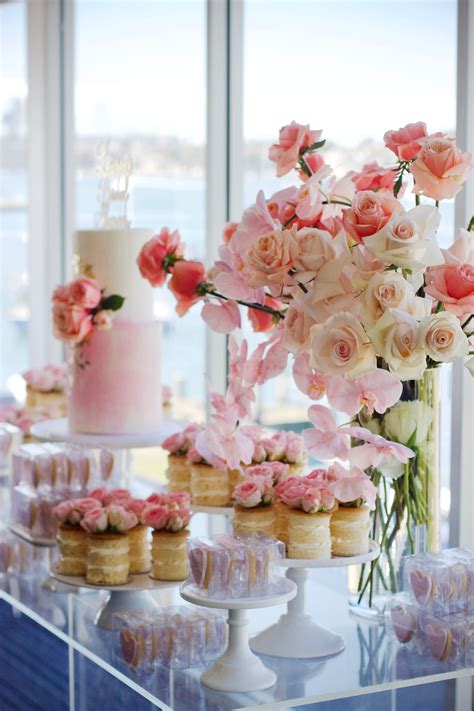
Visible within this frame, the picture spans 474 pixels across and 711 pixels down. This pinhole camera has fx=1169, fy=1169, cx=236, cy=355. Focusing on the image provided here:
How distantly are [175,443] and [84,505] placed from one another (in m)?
0.19

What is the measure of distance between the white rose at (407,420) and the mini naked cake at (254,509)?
0.60 ft

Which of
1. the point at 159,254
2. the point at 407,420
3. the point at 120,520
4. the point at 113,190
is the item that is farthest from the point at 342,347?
the point at 113,190

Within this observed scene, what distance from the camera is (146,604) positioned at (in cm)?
170

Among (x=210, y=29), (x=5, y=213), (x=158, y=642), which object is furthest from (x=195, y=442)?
(x=5, y=213)

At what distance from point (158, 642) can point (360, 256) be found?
56 centimetres

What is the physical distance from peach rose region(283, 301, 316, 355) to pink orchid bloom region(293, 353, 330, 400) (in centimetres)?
8

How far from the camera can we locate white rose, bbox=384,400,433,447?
1.49 meters

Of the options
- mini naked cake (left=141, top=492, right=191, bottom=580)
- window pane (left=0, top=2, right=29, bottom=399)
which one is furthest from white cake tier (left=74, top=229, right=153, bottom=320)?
window pane (left=0, top=2, right=29, bottom=399)

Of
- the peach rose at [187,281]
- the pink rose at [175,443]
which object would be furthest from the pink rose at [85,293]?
the peach rose at [187,281]

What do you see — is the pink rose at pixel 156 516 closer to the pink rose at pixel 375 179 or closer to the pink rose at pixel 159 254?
the pink rose at pixel 159 254

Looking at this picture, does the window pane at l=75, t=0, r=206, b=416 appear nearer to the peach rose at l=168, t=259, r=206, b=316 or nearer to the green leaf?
the green leaf

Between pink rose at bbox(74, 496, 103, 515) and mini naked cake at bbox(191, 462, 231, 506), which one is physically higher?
mini naked cake at bbox(191, 462, 231, 506)

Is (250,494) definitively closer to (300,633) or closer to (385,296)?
(300,633)

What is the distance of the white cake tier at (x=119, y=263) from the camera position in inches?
74.7
